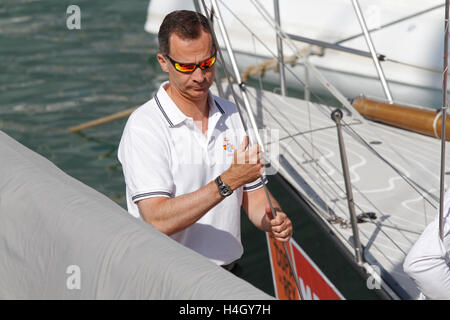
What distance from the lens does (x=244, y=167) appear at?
1.86 m

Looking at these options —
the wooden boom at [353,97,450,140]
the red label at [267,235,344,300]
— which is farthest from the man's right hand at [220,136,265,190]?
the wooden boom at [353,97,450,140]

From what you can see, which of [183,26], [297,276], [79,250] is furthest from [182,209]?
[297,276]

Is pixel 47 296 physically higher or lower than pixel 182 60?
lower

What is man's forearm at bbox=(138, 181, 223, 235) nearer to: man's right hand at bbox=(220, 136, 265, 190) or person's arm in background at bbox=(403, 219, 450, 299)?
man's right hand at bbox=(220, 136, 265, 190)

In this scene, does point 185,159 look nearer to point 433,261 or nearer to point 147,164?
point 147,164

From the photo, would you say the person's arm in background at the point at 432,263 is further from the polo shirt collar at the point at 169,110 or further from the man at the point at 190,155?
the polo shirt collar at the point at 169,110

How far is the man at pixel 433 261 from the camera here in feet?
5.66

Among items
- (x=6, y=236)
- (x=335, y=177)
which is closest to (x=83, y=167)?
(x=335, y=177)

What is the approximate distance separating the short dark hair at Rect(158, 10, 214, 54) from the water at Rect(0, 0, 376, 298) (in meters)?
2.20

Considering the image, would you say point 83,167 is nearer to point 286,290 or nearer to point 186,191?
point 286,290

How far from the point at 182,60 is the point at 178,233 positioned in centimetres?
49

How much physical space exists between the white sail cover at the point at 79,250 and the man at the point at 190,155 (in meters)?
0.45

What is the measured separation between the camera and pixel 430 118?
4.27 metres

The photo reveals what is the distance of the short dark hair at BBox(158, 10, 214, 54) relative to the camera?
1.94 m
